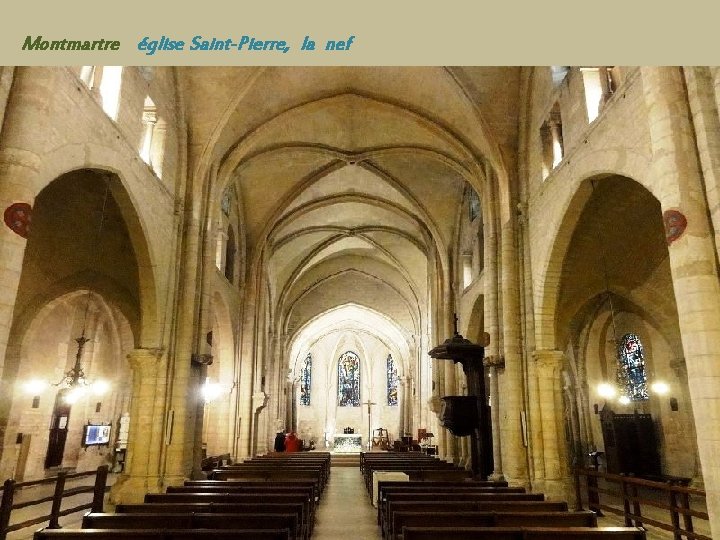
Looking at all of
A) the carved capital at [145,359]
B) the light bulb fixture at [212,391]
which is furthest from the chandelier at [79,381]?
the light bulb fixture at [212,391]

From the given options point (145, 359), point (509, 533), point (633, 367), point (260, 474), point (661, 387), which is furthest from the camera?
point (633, 367)

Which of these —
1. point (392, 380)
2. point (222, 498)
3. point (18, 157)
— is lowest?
point (222, 498)

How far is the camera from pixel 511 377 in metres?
13.4

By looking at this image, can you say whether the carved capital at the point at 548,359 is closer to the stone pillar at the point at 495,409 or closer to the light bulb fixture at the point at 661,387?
the stone pillar at the point at 495,409

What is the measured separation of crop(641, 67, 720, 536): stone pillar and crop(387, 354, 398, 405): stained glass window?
40554 mm

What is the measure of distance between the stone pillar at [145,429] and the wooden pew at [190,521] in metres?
6.16

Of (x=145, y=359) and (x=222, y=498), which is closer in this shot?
(x=222, y=498)

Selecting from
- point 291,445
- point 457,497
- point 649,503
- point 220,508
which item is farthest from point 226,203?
point 649,503

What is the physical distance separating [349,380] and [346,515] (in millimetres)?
35827

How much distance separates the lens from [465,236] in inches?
872

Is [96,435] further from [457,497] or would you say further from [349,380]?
[349,380]

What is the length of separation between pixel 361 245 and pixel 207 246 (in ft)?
57.8

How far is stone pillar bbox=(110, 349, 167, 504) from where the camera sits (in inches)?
484
